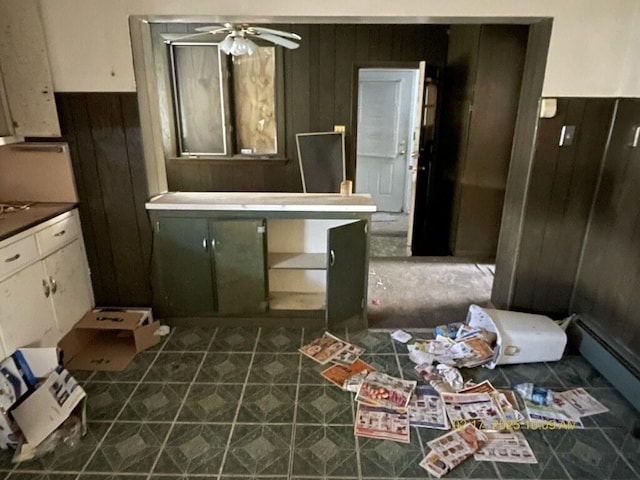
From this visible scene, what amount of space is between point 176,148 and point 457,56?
3242 mm

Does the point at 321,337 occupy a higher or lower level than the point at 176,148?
lower

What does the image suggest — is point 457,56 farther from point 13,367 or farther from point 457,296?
point 13,367

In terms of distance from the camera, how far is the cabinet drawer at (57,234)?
235 centimetres

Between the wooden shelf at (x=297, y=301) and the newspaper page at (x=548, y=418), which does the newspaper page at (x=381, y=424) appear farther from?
the wooden shelf at (x=297, y=301)

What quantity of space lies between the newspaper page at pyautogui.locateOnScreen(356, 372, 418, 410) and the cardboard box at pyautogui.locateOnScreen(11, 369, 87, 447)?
1.39m

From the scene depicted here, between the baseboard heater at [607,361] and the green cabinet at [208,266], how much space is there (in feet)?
6.67

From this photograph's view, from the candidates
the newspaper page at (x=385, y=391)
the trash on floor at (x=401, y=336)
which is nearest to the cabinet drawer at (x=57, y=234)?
the newspaper page at (x=385, y=391)

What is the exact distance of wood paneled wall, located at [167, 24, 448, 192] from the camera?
14.6 feet

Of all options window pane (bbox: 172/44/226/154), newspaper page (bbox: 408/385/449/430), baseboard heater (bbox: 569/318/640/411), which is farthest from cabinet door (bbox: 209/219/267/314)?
window pane (bbox: 172/44/226/154)

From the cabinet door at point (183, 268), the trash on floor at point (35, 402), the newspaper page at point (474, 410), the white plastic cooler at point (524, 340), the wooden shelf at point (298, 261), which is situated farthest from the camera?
the wooden shelf at point (298, 261)

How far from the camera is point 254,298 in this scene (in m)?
2.81

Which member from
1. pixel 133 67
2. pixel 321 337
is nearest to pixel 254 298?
pixel 321 337

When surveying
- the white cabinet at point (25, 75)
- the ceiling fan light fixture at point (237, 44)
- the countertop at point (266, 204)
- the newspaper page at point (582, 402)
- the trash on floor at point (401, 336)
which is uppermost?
the ceiling fan light fixture at point (237, 44)

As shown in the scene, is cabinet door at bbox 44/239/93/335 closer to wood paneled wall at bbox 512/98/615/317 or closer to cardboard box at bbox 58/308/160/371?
cardboard box at bbox 58/308/160/371
